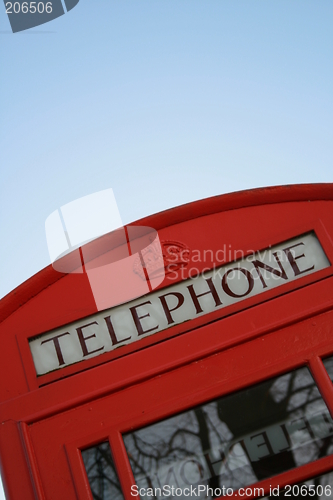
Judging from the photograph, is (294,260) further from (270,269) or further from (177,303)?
(177,303)

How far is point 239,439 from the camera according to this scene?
5.54 feet

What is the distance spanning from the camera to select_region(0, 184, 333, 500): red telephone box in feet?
5.47

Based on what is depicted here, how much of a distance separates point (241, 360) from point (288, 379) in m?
0.19

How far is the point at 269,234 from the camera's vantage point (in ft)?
6.47

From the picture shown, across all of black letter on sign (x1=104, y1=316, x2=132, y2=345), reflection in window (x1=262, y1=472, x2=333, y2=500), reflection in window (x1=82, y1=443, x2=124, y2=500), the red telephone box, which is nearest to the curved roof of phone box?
the red telephone box

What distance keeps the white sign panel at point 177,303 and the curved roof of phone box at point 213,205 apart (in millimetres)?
216

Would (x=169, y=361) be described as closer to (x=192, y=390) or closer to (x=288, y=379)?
(x=192, y=390)

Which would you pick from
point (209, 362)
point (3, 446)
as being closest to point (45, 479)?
point (3, 446)

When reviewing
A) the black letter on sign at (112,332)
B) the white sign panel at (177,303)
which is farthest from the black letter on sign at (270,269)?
the black letter on sign at (112,332)

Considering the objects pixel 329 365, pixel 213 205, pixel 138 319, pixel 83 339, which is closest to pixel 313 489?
pixel 329 365

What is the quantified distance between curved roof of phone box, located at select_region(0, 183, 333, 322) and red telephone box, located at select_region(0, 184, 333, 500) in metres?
0.07

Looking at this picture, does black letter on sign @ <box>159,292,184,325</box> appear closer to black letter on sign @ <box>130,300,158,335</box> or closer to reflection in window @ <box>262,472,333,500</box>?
black letter on sign @ <box>130,300,158,335</box>

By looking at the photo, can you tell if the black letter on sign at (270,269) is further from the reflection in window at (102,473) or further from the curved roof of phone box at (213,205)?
the reflection in window at (102,473)

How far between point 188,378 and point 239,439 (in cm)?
28
